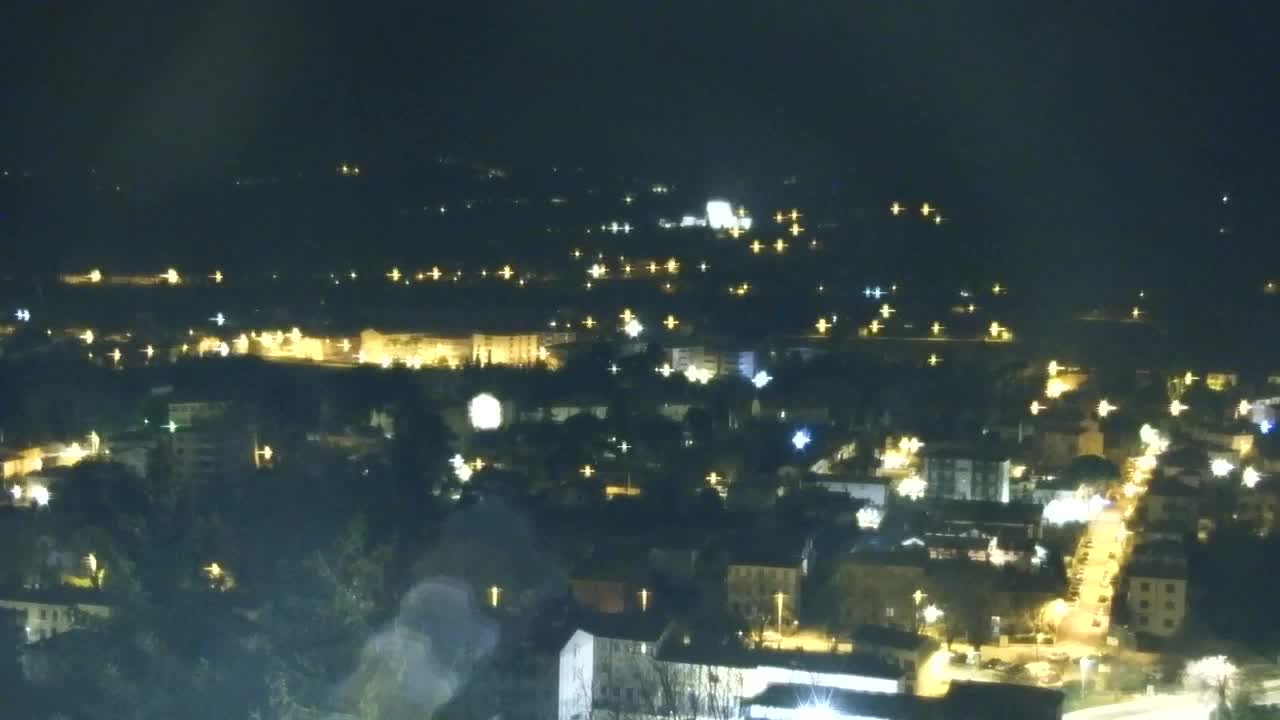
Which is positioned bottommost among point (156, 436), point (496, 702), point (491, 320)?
point (496, 702)

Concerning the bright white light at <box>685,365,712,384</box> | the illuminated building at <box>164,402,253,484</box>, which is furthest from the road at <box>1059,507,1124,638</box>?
the illuminated building at <box>164,402,253,484</box>

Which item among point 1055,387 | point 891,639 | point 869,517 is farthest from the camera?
point 1055,387

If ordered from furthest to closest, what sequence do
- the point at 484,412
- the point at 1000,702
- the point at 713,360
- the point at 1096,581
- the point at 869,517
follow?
the point at 713,360 → the point at 484,412 → the point at 869,517 → the point at 1096,581 → the point at 1000,702

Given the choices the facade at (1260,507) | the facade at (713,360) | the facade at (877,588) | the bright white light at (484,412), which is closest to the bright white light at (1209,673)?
the facade at (877,588)

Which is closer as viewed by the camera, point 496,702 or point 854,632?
point 496,702

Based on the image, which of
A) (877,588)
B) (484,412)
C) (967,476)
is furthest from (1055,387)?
(877,588)

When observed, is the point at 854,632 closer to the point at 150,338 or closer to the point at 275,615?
the point at 275,615

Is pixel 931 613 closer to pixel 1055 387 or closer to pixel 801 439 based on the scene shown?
pixel 801 439

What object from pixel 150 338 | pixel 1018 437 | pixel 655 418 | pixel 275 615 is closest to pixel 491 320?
pixel 150 338
